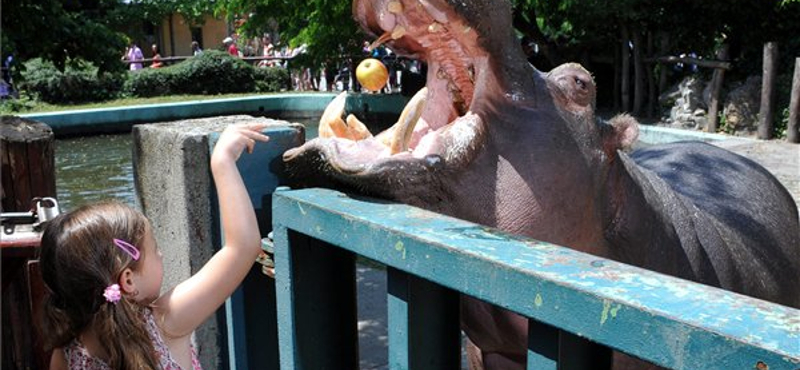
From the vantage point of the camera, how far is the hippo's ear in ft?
7.45

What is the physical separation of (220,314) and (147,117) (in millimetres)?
16158

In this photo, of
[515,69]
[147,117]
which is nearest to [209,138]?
[515,69]

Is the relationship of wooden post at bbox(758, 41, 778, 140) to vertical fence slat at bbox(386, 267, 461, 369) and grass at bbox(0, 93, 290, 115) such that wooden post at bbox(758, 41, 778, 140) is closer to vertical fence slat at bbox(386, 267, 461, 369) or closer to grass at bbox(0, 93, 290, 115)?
vertical fence slat at bbox(386, 267, 461, 369)

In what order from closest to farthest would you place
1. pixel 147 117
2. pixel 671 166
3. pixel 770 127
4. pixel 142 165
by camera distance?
pixel 142 165 → pixel 671 166 → pixel 770 127 → pixel 147 117

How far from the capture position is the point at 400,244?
1.50 m

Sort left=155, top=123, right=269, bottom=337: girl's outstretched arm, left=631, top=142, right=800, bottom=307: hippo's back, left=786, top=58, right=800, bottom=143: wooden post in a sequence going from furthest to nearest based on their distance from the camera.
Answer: left=786, top=58, right=800, bottom=143: wooden post → left=631, top=142, right=800, bottom=307: hippo's back → left=155, top=123, right=269, bottom=337: girl's outstretched arm

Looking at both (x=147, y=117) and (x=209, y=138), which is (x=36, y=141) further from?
(x=147, y=117)

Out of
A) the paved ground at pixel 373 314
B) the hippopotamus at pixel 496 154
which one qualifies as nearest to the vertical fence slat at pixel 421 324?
the hippopotamus at pixel 496 154

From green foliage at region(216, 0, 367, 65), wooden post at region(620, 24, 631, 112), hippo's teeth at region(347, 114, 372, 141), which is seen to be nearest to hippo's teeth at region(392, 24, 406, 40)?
hippo's teeth at region(347, 114, 372, 141)

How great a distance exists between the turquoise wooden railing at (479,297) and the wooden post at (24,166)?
2.09m

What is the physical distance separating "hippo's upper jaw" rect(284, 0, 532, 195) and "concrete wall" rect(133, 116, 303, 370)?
0.15 metres

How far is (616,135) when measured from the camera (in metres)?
2.29

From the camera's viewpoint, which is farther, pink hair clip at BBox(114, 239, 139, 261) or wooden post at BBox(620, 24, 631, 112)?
wooden post at BBox(620, 24, 631, 112)

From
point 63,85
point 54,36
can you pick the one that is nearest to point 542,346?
point 54,36
